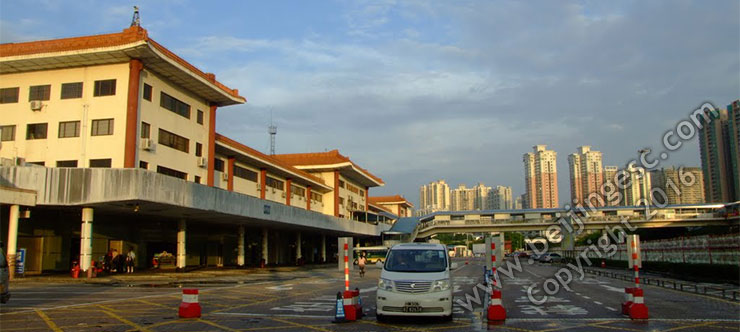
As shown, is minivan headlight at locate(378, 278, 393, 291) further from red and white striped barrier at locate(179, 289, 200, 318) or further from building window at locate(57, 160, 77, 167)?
building window at locate(57, 160, 77, 167)

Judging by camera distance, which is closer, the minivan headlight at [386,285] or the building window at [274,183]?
the minivan headlight at [386,285]

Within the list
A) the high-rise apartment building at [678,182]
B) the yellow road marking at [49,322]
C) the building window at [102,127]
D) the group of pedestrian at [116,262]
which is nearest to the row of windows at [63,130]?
the building window at [102,127]

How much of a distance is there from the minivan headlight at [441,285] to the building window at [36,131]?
30.0 metres

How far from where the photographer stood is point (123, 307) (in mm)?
15797

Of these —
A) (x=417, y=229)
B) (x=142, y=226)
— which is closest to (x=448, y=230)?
(x=417, y=229)

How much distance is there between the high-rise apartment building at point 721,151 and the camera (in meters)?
42.2

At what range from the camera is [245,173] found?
4956 cm

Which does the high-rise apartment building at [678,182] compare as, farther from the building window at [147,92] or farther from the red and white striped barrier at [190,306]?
the building window at [147,92]

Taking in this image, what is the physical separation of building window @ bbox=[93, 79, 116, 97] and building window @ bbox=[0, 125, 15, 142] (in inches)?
236

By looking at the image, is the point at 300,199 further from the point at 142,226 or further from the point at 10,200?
the point at 10,200

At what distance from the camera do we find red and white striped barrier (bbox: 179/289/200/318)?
531 inches

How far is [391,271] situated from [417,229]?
69.7 m

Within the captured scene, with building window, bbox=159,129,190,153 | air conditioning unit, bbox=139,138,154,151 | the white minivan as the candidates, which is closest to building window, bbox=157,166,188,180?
building window, bbox=159,129,190,153

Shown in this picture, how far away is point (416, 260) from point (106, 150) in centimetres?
2480
